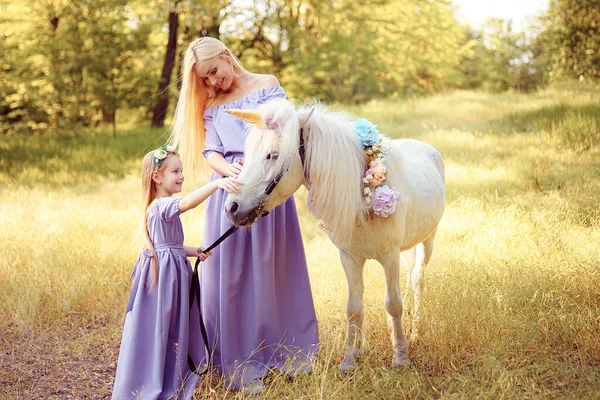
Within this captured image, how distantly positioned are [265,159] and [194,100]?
1.04m

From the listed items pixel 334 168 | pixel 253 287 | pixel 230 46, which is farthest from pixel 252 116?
pixel 230 46

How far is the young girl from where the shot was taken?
2.87 meters

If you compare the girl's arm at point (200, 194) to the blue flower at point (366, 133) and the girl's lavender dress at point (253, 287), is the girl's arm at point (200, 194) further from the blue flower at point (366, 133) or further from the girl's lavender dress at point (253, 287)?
the blue flower at point (366, 133)

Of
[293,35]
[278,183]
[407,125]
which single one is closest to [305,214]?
[278,183]

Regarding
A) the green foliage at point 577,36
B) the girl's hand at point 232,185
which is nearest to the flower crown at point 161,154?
the girl's hand at point 232,185

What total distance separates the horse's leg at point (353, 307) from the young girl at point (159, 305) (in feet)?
2.88

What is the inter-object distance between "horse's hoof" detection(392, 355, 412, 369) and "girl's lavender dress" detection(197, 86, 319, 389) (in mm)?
513

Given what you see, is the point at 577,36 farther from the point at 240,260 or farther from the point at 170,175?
the point at 170,175

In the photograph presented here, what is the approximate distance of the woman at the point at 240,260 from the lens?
10.2 ft

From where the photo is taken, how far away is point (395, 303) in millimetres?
3102

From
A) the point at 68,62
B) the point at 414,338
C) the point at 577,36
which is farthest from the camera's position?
the point at 68,62

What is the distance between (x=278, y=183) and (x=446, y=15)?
22.6 meters

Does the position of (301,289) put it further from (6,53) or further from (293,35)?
(293,35)

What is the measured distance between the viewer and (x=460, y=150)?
338 inches
